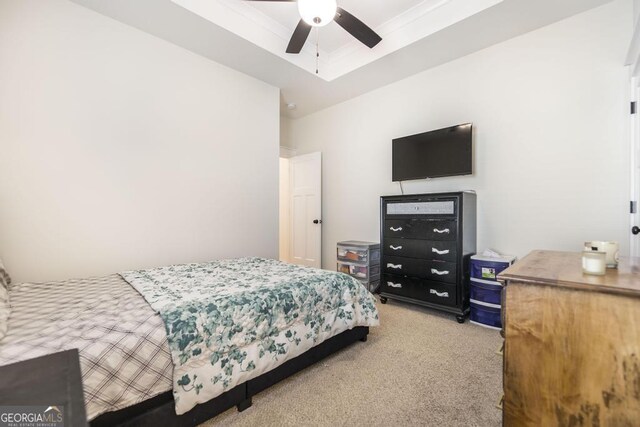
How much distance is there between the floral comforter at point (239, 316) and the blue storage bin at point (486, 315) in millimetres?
1178

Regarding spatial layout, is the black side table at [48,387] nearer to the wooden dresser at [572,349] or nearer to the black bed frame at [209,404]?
the black bed frame at [209,404]

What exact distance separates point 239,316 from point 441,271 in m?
2.17

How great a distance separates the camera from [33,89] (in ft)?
7.30

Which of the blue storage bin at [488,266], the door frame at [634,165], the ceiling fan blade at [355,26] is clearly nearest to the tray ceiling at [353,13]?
the ceiling fan blade at [355,26]

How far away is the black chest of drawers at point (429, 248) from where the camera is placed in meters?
2.80

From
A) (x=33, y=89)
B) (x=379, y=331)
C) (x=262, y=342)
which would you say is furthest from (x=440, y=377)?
(x=33, y=89)

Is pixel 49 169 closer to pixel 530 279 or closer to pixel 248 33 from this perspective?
pixel 248 33

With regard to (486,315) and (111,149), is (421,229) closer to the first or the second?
(486,315)

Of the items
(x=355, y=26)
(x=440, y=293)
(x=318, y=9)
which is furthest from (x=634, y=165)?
(x=318, y=9)

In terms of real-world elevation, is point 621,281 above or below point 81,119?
below

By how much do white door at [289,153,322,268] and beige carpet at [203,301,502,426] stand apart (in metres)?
2.36

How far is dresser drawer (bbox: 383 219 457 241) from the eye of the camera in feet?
9.33

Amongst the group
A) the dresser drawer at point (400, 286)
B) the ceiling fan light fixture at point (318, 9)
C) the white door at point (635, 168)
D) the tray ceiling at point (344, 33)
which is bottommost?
the dresser drawer at point (400, 286)

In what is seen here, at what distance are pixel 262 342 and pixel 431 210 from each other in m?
2.17
